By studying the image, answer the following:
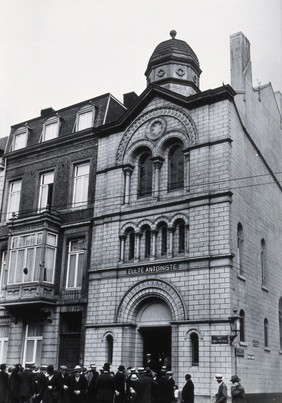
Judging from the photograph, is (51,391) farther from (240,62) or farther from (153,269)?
(240,62)

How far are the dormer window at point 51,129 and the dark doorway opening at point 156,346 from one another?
13583 mm

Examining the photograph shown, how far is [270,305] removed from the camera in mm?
26688

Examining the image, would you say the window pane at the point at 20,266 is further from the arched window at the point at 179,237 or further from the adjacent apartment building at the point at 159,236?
the arched window at the point at 179,237

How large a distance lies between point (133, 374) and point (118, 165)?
39.8ft

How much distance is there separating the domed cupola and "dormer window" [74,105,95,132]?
155 inches

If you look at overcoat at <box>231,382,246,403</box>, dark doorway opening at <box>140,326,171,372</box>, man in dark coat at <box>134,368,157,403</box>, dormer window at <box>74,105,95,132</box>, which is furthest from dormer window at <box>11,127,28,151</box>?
overcoat at <box>231,382,246,403</box>

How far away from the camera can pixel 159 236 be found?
81.5 feet

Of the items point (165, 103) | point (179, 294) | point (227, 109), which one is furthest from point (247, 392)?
point (165, 103)

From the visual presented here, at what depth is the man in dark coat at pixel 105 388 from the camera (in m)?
17.1

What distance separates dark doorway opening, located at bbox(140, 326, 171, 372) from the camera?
24188 mm

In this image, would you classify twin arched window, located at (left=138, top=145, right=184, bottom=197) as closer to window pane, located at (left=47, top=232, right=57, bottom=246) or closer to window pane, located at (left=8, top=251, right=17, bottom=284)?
window pane, located at (left=47, top=232, right=57, bottom=246)

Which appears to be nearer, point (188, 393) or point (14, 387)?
point (188, 393)

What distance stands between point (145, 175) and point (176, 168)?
6.50 ft

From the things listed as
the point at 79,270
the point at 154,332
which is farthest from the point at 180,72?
the point at 154,332
